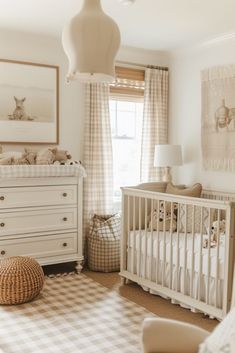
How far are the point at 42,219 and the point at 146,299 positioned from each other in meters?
1.19

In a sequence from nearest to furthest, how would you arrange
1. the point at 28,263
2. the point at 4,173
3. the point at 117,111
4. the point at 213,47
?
the point at 28,263 < the point at 4,173 < the point at 213,47 < the point at 117,111

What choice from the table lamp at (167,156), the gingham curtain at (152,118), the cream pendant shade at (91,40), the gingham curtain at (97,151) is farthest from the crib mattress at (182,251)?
the cream pendant shade at (91,40)

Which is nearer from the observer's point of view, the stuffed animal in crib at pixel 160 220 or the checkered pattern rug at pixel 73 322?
the checkered pattern rug at pixel 73 322

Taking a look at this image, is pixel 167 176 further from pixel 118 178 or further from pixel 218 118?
pixel 218 118

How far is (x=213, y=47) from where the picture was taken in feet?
13.2

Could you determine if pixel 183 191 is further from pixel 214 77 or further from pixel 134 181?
pixel 214 77

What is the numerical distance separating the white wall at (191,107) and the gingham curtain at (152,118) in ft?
0.37

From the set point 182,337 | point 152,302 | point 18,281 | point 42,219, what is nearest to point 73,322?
point 18,281

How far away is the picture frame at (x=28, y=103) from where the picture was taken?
149 inches

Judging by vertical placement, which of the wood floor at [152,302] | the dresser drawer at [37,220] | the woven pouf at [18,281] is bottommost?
the wood floor at [152,302]

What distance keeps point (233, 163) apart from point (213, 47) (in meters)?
1.21

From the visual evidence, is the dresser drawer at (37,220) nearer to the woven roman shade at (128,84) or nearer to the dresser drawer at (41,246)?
the dresser drawer at (41,246)

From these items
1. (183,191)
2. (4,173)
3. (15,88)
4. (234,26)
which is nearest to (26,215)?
(4,173)

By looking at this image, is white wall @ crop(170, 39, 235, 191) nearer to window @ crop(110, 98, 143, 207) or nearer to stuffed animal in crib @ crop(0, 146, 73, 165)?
window @ crop(110, 98, 143, 207)
